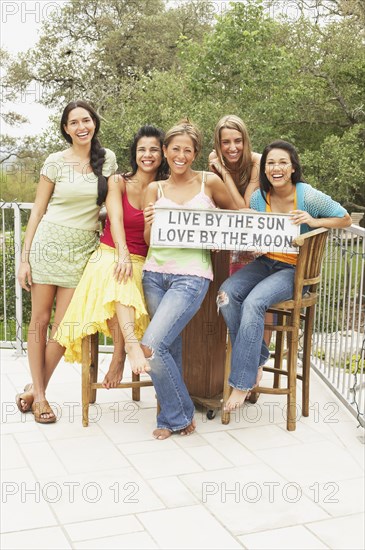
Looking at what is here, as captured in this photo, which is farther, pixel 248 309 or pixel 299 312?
pixel 299 312

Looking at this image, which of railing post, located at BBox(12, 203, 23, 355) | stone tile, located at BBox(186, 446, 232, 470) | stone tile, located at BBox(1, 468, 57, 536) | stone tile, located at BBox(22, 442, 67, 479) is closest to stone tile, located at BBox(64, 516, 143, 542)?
stone tile, located at BBox(1, 468, 57, 536)

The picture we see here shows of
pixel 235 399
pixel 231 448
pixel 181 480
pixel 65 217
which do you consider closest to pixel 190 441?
pixel 231 448

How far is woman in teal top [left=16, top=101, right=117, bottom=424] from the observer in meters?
3.81

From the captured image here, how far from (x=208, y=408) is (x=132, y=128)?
979 cm

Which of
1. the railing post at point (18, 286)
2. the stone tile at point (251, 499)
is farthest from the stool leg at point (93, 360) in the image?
the stone tile at point (251, 499)

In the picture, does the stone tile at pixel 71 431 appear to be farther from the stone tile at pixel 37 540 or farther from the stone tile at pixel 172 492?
the stone tile at pixel 37 540

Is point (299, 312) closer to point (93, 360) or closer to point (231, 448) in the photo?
point (231, 448)

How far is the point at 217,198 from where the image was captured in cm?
390

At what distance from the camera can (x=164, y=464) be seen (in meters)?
3.44

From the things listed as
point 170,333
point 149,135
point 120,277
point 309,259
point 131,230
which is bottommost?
point 170,333

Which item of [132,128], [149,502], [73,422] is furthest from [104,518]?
[132,128]

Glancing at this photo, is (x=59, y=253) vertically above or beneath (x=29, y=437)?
above

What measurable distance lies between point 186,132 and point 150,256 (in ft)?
2.23

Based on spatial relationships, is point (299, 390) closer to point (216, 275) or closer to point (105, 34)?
point (216, 275)
